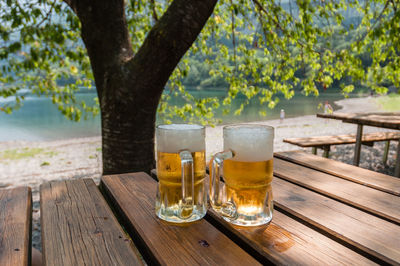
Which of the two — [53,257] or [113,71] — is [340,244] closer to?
[53,257]

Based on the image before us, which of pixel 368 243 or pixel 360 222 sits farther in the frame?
pixel 360 222

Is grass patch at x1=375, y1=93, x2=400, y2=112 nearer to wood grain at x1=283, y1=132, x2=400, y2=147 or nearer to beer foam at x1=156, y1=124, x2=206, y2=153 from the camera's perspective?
wood grain at x1=283, y1=132, x2=400, y2=147

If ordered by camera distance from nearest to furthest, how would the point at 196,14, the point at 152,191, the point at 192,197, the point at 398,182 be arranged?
the point at 192,197 → the point at 152,191 → the point at 398,182 → the point at 196,14

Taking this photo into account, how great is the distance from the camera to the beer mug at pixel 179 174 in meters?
0.89

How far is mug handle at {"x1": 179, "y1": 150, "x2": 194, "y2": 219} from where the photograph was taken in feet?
2.68

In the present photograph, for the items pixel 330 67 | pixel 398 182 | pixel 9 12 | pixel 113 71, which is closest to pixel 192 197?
pixel 398 182

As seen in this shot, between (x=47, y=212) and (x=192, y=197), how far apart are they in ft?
1.78

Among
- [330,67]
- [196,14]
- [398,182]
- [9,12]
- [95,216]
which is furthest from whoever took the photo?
[330,67]

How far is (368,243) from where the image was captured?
0.81 metres

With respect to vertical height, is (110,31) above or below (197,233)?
above

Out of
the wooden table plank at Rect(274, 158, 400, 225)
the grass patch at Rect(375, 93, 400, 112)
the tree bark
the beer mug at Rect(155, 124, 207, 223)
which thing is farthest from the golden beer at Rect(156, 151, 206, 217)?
the grass patch at Rect(375, 93, 400, 112)

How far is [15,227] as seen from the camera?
0.99 meters

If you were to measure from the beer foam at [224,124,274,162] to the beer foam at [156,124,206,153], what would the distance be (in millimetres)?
82

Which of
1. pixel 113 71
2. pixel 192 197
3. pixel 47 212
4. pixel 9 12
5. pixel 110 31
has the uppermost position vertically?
pixel 9 12
